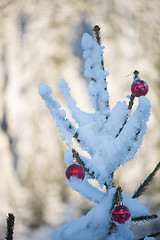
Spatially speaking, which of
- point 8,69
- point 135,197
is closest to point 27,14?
point 8,69

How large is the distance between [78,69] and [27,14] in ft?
1.60

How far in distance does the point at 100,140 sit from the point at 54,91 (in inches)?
30.0

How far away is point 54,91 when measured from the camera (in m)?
1.29

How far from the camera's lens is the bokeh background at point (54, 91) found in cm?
127

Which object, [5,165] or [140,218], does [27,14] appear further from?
[140,218]

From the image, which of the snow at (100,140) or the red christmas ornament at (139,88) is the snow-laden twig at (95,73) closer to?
the snow at (100,140)

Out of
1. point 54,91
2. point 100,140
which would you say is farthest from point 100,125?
point 54,91

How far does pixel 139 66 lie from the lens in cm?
140

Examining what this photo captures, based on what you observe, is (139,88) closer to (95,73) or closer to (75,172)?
(95,73)

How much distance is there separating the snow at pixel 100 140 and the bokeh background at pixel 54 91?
0.67 meters

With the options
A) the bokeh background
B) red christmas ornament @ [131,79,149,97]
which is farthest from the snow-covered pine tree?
the bokeh background

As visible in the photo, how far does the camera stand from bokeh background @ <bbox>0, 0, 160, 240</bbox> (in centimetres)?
127

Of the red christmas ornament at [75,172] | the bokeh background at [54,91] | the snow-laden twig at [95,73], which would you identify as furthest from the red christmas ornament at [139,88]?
the bokeh background at [54,91]

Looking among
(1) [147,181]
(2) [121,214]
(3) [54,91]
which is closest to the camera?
(2) [121,214]
